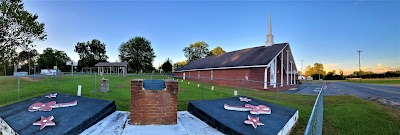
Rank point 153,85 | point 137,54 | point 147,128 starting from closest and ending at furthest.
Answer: point 147,128, point 153,85, point 137,54

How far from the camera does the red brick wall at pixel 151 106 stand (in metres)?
5.72

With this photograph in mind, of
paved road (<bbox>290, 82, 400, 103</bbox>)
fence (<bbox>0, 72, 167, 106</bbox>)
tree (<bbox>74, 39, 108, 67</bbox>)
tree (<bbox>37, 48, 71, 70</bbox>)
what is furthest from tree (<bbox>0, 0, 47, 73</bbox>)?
tree (<bbox>74, 39, 108, 67</bbox>)

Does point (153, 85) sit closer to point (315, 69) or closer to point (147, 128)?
point (147, 128)

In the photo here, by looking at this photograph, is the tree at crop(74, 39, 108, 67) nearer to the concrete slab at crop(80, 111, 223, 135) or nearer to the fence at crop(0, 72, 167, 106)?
the fence at crop(0, 72, 167, 106)

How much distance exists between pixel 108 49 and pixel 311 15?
74.0 m

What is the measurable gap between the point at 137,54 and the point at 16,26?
45.1 metres

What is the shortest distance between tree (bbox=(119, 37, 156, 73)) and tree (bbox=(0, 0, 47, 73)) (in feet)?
138

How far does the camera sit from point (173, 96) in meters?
5.95

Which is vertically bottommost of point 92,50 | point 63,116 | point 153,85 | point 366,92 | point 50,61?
point 366,92

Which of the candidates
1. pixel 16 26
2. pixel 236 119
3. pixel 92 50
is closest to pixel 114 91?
pixel 236 119

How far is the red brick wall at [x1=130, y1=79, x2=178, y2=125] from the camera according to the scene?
5.72 m

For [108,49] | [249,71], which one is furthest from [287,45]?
[108,49]

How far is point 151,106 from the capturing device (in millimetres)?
5781

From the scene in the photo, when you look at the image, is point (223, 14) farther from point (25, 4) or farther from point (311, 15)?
point (25, 4)
